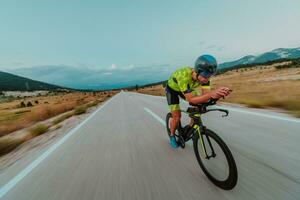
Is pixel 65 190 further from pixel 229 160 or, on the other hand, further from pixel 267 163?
pixel 267 163

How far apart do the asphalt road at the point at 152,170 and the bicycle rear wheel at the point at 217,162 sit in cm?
12

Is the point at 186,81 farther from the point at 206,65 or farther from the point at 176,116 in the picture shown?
the point at 176,116

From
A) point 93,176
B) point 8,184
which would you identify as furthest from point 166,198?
point 8,184

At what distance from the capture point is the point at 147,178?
10.9 ft

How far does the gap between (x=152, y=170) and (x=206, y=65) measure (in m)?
1.95

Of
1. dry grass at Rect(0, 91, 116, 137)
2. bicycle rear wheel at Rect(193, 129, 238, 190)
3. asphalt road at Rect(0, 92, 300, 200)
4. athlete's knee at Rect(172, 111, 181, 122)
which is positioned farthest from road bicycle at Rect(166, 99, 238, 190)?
dry grass at Rect(0, 91, 116, 137)

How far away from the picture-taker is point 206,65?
9.86 ft

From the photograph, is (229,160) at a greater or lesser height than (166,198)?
greater

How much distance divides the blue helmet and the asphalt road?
5.09 feet

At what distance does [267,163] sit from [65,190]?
3.17 meters

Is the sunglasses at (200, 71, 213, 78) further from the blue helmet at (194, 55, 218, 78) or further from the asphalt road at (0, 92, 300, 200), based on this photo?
the asphalt road at (0, 92, 300, 200)

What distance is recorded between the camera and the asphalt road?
2793 millimetres

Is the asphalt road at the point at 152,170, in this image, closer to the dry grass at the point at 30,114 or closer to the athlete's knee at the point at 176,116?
the athlete's knee at the point at 176,116

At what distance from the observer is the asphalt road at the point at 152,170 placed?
2793 mm
